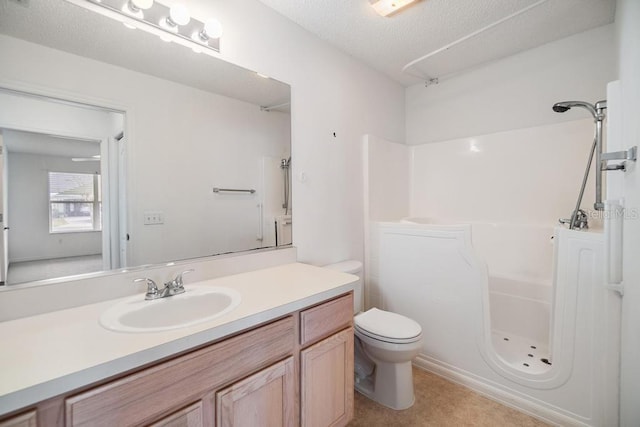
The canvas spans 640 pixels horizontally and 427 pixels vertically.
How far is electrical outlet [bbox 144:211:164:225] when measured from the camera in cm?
130

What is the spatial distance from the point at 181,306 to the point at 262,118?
116cm

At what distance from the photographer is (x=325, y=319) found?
1271mm

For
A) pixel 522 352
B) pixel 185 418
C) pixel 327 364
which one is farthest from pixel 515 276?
pixel 185 418

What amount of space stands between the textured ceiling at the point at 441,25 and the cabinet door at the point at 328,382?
1.91 meters

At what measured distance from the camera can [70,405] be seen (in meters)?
0.66

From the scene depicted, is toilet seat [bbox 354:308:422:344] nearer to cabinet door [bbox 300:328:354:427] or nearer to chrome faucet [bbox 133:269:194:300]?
cabinet door [bbox 300:328:354:427]

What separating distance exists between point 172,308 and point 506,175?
260 cm

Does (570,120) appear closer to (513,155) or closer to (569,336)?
(513,155)

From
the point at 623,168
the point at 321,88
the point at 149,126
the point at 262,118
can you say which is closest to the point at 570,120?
the point at 623,168

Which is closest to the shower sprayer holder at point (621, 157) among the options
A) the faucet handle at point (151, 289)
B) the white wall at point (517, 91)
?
the white wall at point (517, 91)

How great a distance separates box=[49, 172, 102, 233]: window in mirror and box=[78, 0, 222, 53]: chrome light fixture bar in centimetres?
71

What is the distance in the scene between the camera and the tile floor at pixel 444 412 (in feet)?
5.14

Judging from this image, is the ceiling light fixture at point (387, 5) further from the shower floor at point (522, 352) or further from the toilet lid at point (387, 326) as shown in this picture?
the shower floor at point (522, 352)

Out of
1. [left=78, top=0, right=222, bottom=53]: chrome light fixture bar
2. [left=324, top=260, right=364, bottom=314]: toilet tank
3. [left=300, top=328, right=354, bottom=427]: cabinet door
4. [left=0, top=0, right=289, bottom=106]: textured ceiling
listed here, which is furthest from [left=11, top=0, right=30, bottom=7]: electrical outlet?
[left=324, top=260, right=364, bottom=314]: toilet tank
